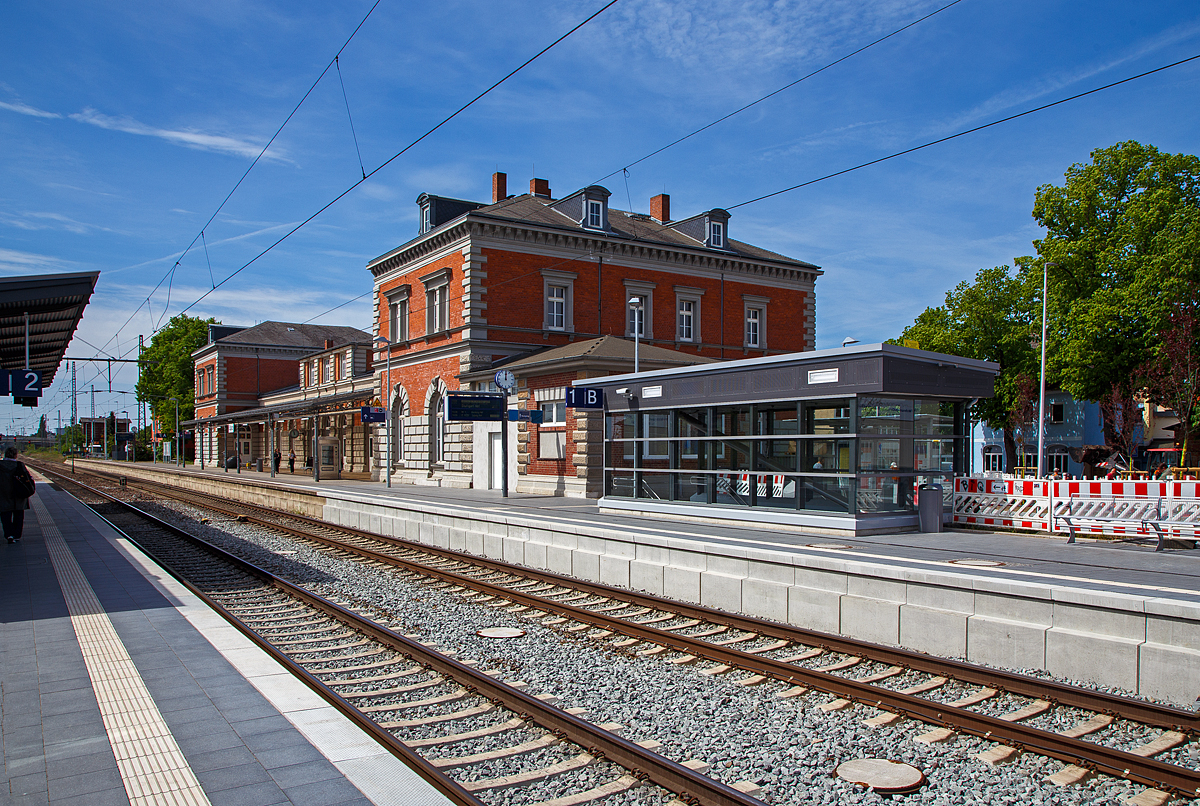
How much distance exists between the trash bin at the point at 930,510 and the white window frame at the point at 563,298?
2128cm

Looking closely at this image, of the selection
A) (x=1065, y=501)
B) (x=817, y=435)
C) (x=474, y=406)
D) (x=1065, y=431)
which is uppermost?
(x=474, y=406)

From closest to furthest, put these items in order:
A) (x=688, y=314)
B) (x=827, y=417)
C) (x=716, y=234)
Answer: (x=827, y=417)
(x=688, y=314)
(x=716, y=234)

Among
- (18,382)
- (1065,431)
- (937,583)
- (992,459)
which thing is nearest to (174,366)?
(18,382)

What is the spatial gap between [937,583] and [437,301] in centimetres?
2978

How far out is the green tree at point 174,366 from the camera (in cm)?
7975

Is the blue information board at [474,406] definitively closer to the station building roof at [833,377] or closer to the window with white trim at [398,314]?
the station building roof at [833,377]

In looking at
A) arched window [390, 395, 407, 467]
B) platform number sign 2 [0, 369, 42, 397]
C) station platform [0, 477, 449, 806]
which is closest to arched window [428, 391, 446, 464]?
arched window [390, 395, 407, 467]

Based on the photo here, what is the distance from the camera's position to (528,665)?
8.12 meters

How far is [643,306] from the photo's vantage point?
36.8 meters

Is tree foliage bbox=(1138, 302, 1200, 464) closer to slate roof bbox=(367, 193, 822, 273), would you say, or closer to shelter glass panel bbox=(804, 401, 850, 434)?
slate roof bbox=(367, 193, 822, 273)

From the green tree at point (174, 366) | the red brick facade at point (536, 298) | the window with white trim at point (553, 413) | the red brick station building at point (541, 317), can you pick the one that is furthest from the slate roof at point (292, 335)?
the window with white trim at point (553, 413)

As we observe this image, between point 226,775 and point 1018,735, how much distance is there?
541 cm

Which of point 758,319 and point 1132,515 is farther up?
point 758,319

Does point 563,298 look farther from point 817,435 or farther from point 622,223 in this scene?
point 817,435
